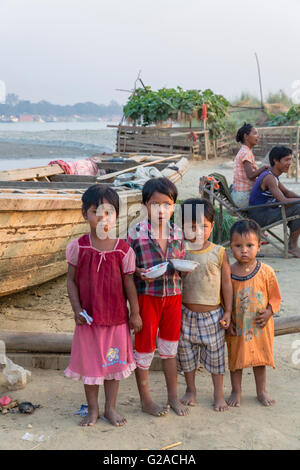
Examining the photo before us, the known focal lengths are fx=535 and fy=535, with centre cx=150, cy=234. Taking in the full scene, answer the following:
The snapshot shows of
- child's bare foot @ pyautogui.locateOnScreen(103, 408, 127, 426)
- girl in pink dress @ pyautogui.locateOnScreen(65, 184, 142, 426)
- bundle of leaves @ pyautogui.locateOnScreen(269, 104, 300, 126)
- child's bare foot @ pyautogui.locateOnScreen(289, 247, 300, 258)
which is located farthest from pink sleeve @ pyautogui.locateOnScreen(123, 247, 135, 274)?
bundle of leaves @ pyautogui.locateOnScreen(269, 104, 300, 126)

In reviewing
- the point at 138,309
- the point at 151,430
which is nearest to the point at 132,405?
the point at 151,430

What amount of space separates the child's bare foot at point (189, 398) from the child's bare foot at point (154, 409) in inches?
5.3

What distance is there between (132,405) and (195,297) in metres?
0.71

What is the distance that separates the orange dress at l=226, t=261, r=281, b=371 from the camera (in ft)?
9.54

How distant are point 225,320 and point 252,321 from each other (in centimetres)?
16

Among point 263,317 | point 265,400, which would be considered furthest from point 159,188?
point 265,400

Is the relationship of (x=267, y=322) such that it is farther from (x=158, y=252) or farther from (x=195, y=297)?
(x=158, y=252)

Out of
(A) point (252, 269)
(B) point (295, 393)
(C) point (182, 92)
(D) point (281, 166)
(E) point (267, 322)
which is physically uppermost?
(C) point (182, 92)

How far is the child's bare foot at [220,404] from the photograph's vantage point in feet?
9.57

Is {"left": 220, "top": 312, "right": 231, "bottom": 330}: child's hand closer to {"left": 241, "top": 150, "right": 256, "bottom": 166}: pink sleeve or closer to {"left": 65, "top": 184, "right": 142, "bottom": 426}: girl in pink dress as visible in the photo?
{"left": 65, "top": 184, "right": 142, "bottom": 426}: girl in pink dress

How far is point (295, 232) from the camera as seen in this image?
21.5 ft

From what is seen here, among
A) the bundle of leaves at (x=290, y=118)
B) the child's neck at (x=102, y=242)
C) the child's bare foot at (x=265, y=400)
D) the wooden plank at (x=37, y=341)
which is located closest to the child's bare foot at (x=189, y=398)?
the child's bare foot at (x=265, y=400)

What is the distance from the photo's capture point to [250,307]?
292 cm

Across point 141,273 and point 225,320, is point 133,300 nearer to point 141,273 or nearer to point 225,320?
point 141,273
